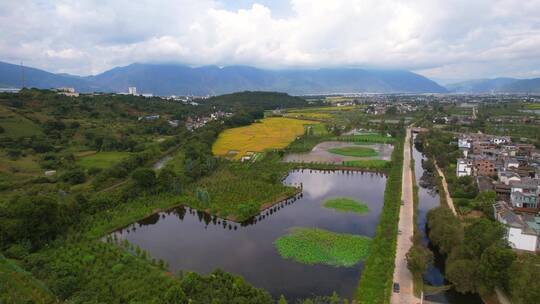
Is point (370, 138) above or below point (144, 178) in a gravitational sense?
above

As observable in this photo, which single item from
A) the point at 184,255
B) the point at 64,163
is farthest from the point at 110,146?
the point at 184,255

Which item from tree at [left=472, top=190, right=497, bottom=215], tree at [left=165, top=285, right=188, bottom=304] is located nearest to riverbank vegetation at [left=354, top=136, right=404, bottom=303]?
tree at [left=472, top=190, right=497, bottom=215]

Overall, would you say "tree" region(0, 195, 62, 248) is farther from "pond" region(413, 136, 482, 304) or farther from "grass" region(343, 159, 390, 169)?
"grass" region(343, 159, 390, 169)

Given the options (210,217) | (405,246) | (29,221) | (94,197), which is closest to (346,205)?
(405,246)

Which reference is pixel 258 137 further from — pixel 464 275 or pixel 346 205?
pixel 464 275

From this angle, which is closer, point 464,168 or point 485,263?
point 485,263

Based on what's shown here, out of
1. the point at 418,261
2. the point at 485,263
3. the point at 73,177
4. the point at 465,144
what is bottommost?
the point at 418,261
